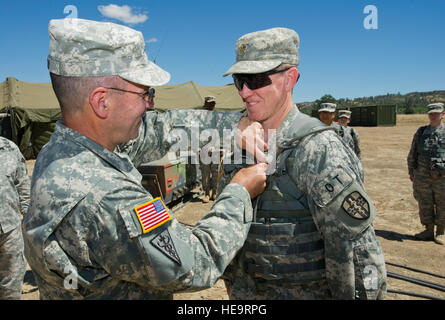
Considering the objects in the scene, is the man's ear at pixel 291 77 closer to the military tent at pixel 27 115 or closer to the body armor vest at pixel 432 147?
the body armor vest at pixel 432 147

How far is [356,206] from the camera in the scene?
1746mm

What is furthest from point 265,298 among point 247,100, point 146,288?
point 247,100

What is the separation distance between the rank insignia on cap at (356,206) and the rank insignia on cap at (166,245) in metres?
0.96

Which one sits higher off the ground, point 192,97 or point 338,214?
point 192,97

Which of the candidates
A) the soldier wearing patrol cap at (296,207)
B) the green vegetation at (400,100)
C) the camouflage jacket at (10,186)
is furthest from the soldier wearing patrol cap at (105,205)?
the green vegetation at (400,100)

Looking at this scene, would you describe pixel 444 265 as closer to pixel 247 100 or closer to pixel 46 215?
pixel 247 100

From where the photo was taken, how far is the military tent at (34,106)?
1700 centimetres

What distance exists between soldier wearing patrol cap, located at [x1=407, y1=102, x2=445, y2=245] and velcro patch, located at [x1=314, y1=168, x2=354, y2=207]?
19.6ft

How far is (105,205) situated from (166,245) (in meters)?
0.31

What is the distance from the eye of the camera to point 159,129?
2.31 meters

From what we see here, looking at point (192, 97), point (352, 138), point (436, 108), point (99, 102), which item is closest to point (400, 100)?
point (192, 97)

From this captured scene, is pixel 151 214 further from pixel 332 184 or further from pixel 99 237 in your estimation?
pixel 332 184

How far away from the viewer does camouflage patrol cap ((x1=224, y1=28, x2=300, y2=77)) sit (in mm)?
2105
